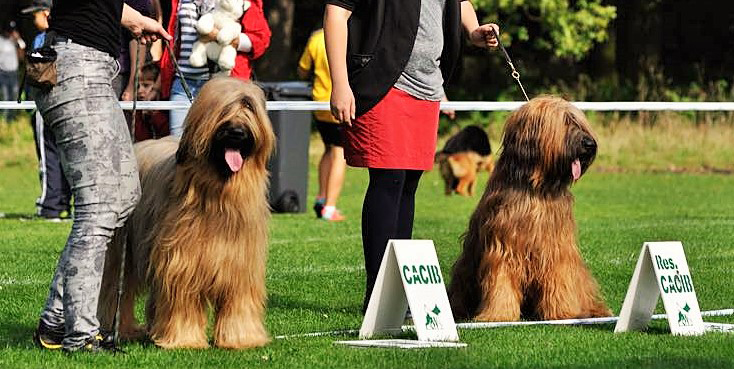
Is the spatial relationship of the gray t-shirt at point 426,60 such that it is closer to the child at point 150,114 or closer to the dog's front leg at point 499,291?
the dog's front leg at point 499,291

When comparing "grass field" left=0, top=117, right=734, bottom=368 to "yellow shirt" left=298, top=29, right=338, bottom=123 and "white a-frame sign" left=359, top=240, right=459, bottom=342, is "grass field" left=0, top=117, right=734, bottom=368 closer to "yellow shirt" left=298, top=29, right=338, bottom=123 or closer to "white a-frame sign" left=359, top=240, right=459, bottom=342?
"white a-frame sign" left=359, top=240, right=459, bottom=342

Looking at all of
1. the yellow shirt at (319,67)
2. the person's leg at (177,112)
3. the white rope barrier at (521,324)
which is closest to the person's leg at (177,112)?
the person's leg at (177,112)

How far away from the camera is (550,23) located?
29344 mm

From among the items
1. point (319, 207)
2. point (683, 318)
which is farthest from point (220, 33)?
point (319, 207)

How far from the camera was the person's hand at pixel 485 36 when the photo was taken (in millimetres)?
7637

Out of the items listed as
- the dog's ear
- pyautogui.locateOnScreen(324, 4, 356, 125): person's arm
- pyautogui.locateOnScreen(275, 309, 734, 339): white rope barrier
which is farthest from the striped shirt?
the dog's ear

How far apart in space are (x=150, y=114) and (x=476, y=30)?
3.55m

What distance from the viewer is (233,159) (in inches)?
235

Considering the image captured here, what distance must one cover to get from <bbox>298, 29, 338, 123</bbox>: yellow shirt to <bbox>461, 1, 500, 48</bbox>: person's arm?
6.08 m

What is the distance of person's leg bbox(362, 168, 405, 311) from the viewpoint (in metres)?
7.24

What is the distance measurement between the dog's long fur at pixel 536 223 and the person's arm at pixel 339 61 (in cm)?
94

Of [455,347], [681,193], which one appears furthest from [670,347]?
[681,193]

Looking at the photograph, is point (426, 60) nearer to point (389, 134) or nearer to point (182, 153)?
point (389, 134)

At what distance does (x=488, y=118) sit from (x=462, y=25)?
1966cm
